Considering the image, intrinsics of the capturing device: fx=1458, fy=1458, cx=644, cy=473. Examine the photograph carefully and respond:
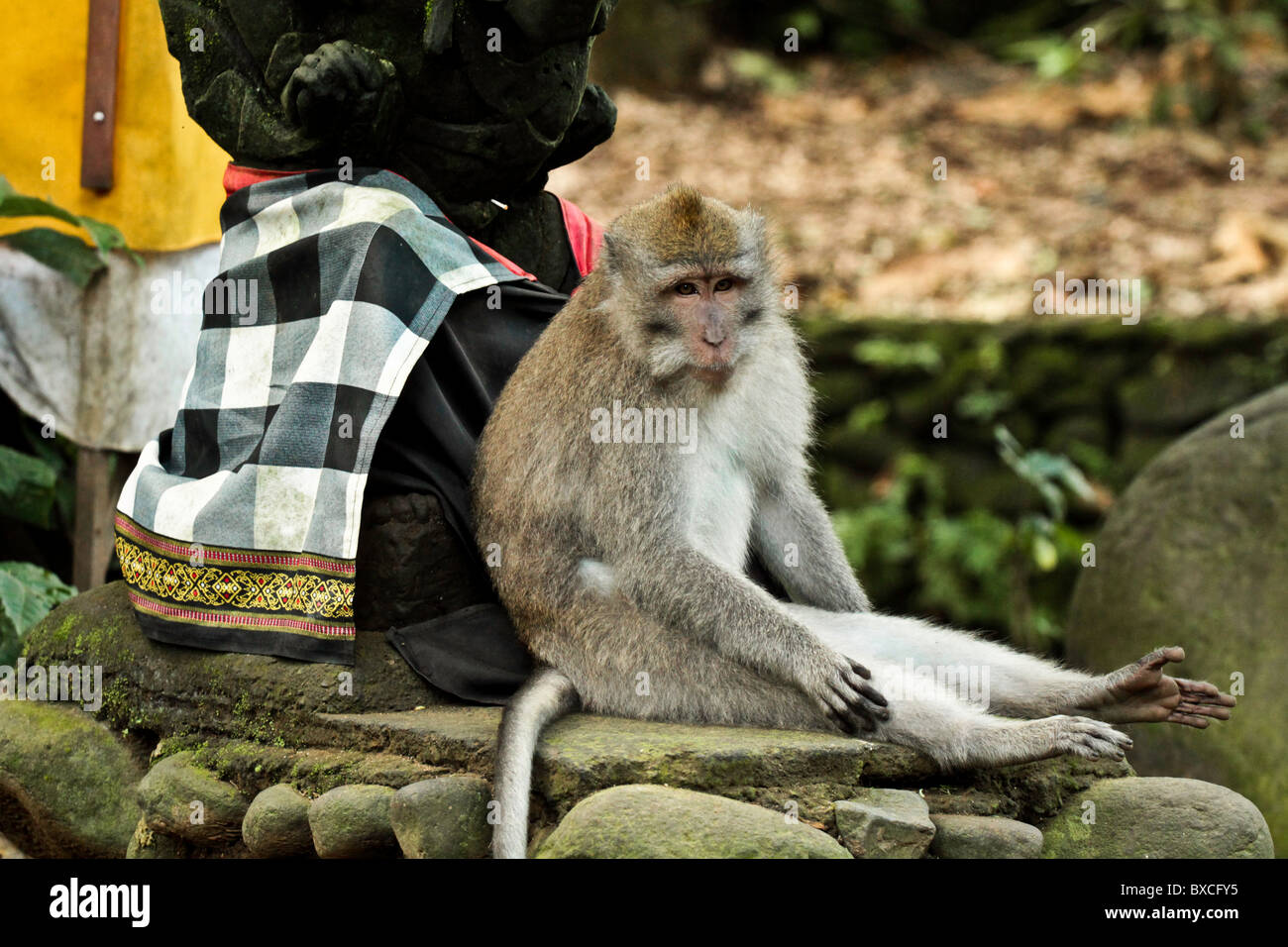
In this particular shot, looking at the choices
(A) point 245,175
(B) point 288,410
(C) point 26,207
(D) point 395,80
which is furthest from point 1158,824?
(C) point 26,207

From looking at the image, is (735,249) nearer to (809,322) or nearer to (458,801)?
(458,801)

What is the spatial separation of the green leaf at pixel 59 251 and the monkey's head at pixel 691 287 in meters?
3.42

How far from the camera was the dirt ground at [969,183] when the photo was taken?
11703mm

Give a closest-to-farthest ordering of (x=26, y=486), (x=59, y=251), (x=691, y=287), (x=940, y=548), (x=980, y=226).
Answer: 1. (x=691, y=287)
2. (x=26, y=486)
3. (x=59, y=251)
4. (x=940, y=548)
5. (x=980, y=226)

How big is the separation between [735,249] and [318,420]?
4.77ft

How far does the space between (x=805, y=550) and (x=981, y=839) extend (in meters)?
1.35

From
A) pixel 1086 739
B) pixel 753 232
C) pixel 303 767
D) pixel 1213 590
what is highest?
→ pixel 753 232

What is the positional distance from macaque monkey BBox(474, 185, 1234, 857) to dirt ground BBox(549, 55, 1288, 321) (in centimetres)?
625

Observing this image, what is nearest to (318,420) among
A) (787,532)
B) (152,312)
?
(787,532)

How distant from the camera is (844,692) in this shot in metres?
4.18

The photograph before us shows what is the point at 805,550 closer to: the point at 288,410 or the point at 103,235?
the point at 288,410

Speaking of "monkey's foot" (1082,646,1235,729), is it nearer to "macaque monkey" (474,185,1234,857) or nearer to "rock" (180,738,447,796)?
"macaque monkey" (474,185,1234,857)

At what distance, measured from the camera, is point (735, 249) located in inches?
172

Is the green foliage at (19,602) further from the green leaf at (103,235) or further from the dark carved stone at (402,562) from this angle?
the dark carved stone at (402,562)
